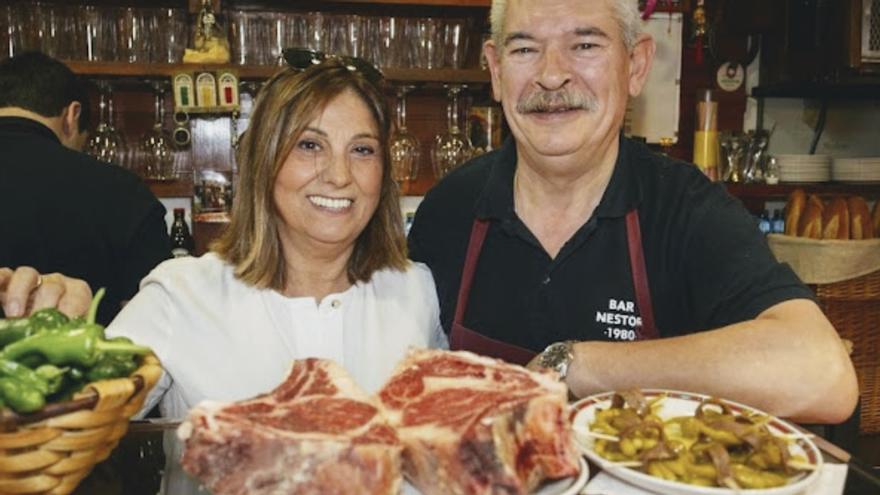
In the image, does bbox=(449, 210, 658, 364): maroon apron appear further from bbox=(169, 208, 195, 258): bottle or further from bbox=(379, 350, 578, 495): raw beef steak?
bbox=(169, 208, 195, 258): bottle

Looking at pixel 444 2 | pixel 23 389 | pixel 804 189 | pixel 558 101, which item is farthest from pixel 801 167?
pixel 23 389

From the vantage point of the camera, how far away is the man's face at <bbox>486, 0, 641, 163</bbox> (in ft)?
6.32

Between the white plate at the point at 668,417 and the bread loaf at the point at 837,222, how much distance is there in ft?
9.08

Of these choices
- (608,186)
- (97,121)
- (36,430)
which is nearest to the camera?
(36,430)

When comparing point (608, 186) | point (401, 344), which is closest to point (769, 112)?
point (608, 186)

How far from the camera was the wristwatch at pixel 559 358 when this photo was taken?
1.47 meters

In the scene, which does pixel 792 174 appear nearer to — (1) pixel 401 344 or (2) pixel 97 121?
A: (1) pixel 401 344

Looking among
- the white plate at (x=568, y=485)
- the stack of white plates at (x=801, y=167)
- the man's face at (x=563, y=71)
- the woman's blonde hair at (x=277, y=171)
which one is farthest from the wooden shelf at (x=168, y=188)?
the stack of white plates at (x=801, y=167)

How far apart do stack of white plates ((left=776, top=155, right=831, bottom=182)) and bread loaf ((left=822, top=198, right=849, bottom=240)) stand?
610mm

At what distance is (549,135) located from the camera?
194 centimetres

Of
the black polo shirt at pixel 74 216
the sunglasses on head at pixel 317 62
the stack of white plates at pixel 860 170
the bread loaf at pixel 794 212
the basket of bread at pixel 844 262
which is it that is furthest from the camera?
the stack of white plates at pixel 860 170

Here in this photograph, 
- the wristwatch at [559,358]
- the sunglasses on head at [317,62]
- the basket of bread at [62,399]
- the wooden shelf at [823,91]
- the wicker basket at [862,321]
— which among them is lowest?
the wicker basket at [862,321]

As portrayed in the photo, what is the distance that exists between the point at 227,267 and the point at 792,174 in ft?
11.8

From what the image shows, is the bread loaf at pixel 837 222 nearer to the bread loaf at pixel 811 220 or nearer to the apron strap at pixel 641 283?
the bread loaf at pixel 811 220
